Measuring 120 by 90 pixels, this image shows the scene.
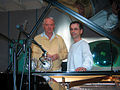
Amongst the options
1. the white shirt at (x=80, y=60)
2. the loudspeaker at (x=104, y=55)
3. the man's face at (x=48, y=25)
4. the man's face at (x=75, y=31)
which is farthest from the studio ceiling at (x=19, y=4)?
the white shirt at (x=80, y=60)

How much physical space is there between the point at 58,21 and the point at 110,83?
2.09 meters

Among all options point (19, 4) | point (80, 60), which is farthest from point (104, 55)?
point (19, 4)

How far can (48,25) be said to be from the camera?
3422 mm

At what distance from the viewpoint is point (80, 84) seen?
1536mm

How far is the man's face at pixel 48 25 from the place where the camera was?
3.26 meters

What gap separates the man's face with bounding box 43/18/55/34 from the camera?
326cm

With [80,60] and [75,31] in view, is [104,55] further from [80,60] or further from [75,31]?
[80,60]

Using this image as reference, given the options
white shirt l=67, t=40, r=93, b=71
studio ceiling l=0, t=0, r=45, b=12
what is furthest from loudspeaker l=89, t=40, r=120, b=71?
studio ceiling l=0, t=0, r=45, b=12

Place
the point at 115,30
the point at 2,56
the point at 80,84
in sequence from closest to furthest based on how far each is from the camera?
1. the point at 80,84
2. the point at 115,30
3. the point at 2,56

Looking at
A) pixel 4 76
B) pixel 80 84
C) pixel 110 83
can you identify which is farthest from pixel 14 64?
→ pixel 110 83

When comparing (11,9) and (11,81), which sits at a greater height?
(11,9)

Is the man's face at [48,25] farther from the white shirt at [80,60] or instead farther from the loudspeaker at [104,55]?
→ the white shirt at [80,60]

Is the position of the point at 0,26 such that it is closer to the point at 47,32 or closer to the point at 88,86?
the point at 47,32

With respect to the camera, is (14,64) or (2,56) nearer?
(14,64)
